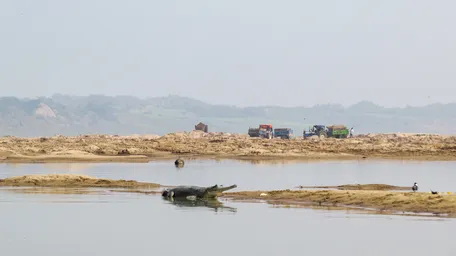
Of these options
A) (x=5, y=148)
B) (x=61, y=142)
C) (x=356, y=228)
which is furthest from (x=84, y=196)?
(x=61, y=142)

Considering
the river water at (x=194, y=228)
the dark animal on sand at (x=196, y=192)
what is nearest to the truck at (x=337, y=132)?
the river water at (x=194, y=228)

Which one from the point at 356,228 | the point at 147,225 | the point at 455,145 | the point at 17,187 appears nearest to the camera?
the point at 356,228

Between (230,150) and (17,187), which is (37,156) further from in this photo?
(17,187)

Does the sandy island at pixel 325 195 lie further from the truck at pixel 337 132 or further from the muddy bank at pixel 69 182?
the truck at pixel 337 132

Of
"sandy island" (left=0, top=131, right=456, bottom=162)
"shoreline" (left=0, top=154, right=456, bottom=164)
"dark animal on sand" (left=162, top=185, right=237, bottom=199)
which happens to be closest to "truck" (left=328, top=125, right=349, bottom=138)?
"sandy island" (left=0, top=131, right=456, bottom=162)

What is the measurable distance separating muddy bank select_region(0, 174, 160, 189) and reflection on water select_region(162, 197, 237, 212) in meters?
6.87

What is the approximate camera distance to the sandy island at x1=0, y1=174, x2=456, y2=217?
118ft

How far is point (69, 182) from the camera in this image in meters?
50.1

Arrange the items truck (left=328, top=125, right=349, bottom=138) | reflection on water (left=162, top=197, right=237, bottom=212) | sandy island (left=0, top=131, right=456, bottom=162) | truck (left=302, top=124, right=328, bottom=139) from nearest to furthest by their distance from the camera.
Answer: reflection on water (left=162, top=197, right=237, bottom=212), sandy island (left=0, top=131, right=456, bottom=162), truck (left=328, top=125, right=349, bottom=138), truck (left=302, top=124, right=328, bottom=139)

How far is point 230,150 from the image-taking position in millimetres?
91375

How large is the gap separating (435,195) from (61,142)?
6755 cm

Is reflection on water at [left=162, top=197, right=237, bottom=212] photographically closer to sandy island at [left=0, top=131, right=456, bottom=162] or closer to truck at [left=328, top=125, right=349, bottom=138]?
sandy island at [left=0, top=131, right=456, bottom=162]

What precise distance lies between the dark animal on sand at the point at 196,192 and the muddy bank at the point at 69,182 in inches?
230

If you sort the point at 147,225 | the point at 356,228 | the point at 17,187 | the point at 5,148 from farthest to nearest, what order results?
the point at 5,148 < the point at 17,187 < the point at 147,225 < the point at 356,228
